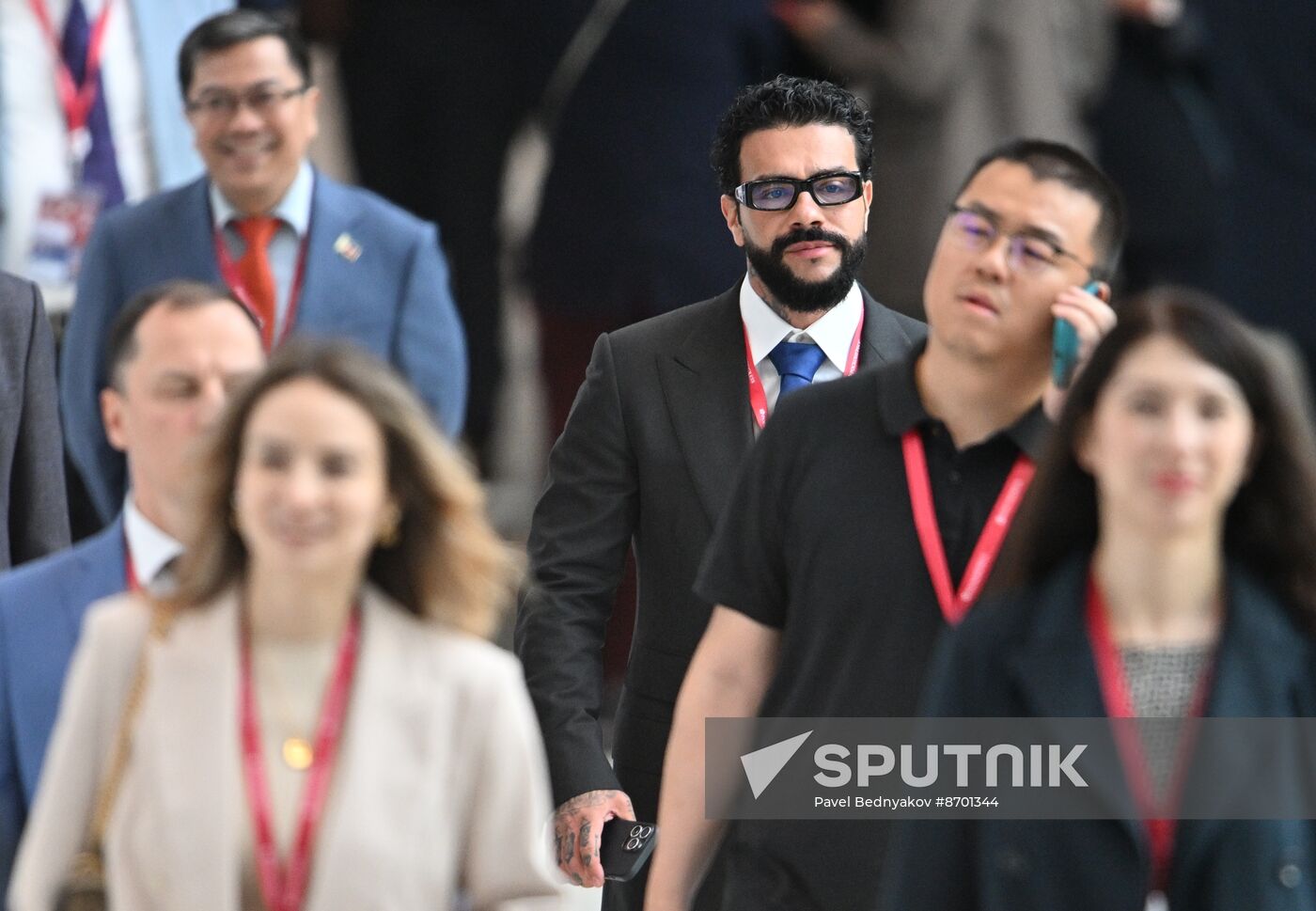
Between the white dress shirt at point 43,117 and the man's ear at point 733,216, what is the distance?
9.23 feet

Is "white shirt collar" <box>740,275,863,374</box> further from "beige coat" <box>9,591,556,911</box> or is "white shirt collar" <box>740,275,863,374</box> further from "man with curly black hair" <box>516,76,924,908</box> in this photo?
"beige coat" <box>9,591,556,911</box>

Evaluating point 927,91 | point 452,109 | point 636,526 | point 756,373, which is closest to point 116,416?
point 636,526

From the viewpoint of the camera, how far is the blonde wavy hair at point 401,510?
179 inches

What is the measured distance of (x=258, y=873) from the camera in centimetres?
438

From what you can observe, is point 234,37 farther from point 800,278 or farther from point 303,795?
point 303,795

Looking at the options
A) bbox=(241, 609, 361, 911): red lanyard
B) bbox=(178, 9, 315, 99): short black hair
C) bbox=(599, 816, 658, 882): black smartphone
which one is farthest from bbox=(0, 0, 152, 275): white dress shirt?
bbox=(241, 609, 361, 911): red lanyard

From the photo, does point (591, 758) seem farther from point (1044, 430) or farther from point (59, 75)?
point (59, 75)

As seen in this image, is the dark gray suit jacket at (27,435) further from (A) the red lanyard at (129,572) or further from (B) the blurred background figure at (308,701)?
(B) the blurred background figure at (308,701)

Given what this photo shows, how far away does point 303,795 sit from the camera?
173 inches

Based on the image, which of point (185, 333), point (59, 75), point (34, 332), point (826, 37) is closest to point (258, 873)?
point (185, 333)

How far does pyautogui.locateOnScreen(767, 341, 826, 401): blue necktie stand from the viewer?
605 cm

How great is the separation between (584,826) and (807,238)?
4.09 feet

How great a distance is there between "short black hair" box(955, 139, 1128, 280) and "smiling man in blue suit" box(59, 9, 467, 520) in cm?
261

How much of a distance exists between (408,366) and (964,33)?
288cm
